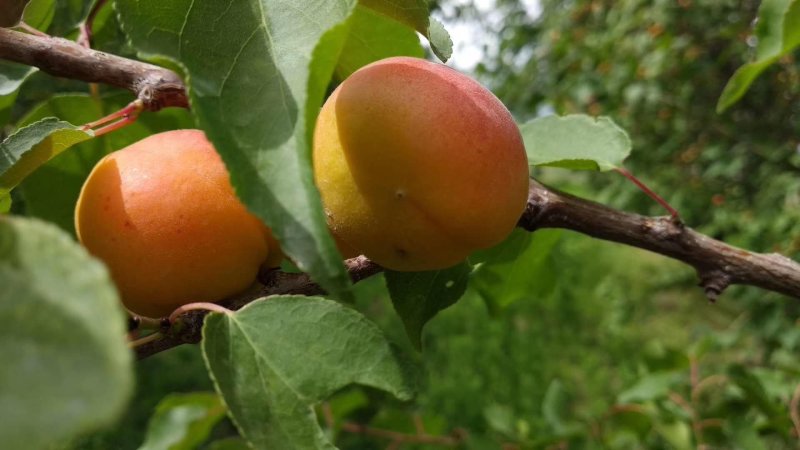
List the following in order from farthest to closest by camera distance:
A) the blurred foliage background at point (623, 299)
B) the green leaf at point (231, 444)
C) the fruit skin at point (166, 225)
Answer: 1. the blurred foliage background at point (623, 299)
2. the green leaf at point (231, 444)
3. the fruit skin at point (166, 225)

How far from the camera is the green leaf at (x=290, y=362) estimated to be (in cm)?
46

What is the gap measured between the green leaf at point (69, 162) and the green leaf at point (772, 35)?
24.1 inches

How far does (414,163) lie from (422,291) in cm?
21

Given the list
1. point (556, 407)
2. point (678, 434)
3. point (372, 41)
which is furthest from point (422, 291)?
point (556, 407)

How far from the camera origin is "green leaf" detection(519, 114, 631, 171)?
735 millimetres

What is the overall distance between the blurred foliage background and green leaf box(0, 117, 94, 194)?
17 centimetres

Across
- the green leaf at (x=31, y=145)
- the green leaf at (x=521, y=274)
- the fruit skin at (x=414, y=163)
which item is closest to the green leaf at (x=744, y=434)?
the green leaf at (x=521, y=274)

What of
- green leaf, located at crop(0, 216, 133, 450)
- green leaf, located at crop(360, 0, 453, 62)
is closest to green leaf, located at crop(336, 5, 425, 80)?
green leaf, located at crop(360, 0, 453, 62)

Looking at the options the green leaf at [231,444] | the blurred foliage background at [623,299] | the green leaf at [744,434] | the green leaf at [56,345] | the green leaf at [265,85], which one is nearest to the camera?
the green leaf at [56,345]

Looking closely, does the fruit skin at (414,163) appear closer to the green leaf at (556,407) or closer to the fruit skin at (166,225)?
the fruit skin at (166,225)

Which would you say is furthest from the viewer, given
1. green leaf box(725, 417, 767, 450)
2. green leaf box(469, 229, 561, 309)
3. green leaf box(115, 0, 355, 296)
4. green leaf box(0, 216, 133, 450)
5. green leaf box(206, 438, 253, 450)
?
green leaf box(725, 417, 767, 450)

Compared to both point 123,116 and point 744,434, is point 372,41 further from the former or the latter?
point 744,434

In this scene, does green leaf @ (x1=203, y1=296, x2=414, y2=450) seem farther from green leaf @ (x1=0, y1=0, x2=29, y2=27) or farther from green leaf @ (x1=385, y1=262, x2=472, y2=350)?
green leaf @ (x1=0, y1=0, x2=29, y2=27)

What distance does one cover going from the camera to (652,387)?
128cm
